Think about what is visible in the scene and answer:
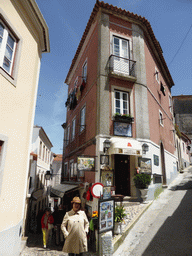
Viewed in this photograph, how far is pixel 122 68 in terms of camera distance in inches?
455

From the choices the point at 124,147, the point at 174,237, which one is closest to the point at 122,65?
the point at 124,147

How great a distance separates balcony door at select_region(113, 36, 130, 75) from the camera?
11430 millimetres

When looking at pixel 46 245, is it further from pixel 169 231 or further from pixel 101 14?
pixel 101 14

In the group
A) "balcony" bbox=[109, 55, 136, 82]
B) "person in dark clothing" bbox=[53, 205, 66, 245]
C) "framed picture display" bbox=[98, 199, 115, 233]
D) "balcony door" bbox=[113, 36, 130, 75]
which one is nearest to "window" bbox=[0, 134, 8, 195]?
"framed picture display" bbox=[98, 199, 115, 233]

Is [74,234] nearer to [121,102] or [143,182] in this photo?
[143,182]

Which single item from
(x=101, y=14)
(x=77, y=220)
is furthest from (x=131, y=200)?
(x=101, y=14)

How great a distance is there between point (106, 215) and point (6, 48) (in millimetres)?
6095

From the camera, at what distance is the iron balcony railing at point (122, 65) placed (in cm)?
1130

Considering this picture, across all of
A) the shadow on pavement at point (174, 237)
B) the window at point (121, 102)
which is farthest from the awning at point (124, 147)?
the shadow on pavement at point (174, 237)

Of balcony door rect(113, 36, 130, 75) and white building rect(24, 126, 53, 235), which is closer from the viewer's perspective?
balcony door rect(113, 36, 130, 75)

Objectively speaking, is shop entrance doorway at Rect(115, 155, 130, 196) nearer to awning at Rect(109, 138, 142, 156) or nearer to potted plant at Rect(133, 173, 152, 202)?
potted plant at Rect(133, 173, 152, 202)

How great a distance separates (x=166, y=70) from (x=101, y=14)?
28.5 ft

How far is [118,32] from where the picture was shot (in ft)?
40.4

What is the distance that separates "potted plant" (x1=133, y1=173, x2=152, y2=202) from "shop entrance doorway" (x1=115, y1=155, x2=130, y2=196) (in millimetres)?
862
